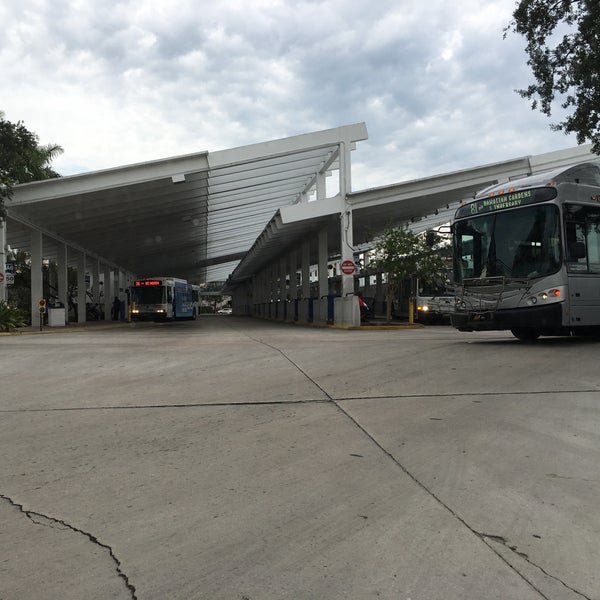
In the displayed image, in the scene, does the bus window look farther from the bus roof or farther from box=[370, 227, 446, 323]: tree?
box=[370, 227, 446, 323]: tree


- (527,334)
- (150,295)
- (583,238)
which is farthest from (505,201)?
(150,295)

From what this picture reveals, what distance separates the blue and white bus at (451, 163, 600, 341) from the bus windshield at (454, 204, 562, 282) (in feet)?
0.06

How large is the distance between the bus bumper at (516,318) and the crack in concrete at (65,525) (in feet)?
33.6

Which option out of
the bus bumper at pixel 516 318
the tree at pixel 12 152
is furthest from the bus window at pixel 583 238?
the tree at pixel 12 152

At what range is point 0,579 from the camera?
2662mm

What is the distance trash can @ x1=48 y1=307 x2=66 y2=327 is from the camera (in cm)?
2589

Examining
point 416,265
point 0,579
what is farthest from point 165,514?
point 416,265

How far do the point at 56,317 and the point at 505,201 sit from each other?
20787 millimetres

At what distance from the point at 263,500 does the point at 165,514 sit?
2.01ft

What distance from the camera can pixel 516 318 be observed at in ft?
38.5

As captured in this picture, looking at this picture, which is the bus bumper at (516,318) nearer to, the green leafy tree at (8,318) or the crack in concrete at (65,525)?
the crack in concrete at (65,525)

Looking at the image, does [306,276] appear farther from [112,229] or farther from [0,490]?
[0,490]

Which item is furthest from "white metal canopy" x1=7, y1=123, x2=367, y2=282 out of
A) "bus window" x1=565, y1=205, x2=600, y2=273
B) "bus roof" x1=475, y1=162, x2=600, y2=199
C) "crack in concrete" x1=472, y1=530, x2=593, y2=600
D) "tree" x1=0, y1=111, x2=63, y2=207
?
"crack in concrete" x1=472, y1=530, x2=593, y2=600

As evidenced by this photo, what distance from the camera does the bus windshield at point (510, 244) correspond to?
11625 mm
